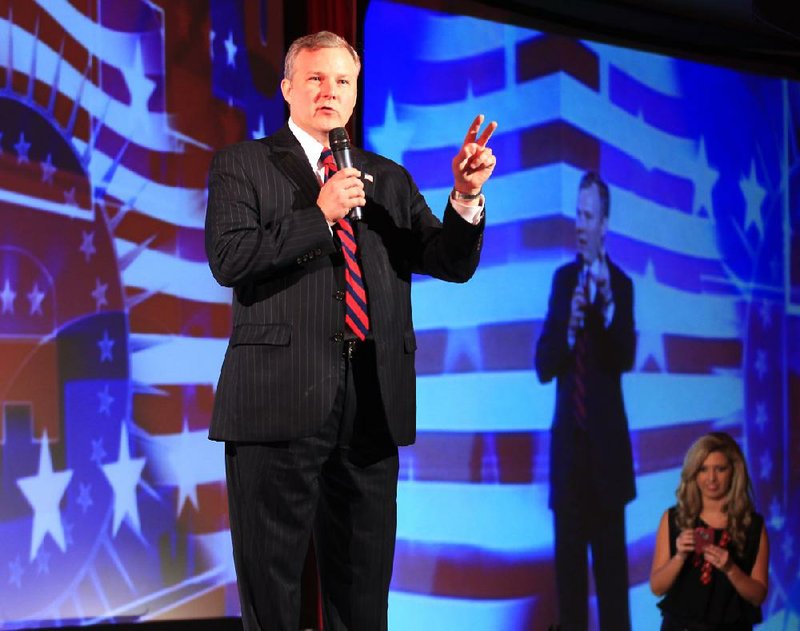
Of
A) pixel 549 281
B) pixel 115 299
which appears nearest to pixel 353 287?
pixel 115 299

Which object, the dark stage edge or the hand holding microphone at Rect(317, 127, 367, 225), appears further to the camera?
the dark stage edge

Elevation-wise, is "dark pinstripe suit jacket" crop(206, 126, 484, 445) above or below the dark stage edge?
above

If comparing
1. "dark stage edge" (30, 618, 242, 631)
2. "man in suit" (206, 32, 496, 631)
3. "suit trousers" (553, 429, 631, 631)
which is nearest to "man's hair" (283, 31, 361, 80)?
"man in suit" (206, 32, 496, 631)

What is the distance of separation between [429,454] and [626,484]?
0.92 meters

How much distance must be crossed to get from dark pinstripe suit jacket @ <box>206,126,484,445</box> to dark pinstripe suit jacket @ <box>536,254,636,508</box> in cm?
216

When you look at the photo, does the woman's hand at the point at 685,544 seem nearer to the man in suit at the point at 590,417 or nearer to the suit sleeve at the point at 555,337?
the man in suit at the point at 590,417

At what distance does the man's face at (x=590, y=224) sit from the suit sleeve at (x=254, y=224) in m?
2.40

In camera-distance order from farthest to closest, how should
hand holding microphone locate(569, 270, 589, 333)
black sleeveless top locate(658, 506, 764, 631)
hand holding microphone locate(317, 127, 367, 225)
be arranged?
hand holding microphone locate(569, 270, 589, 333) < black sleeveless top locate(658, 506, 764, 631) < hand holding microphone locate(317, 127, 367, 225)

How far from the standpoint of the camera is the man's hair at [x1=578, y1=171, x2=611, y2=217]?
162 inches

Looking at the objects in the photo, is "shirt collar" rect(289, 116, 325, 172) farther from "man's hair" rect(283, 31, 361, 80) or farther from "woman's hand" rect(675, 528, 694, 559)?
"woman's hand" rect(675, 528, 694, 559)

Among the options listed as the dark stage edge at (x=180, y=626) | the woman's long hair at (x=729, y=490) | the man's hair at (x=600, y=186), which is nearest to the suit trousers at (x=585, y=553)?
the woman's long hair at (x=729, y=490)

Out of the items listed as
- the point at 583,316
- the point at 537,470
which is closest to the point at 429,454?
the point at 537,470

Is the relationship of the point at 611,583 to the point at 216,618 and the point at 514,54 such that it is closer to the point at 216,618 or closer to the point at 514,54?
the point at 216,618

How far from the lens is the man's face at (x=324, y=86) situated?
1.86 meters
